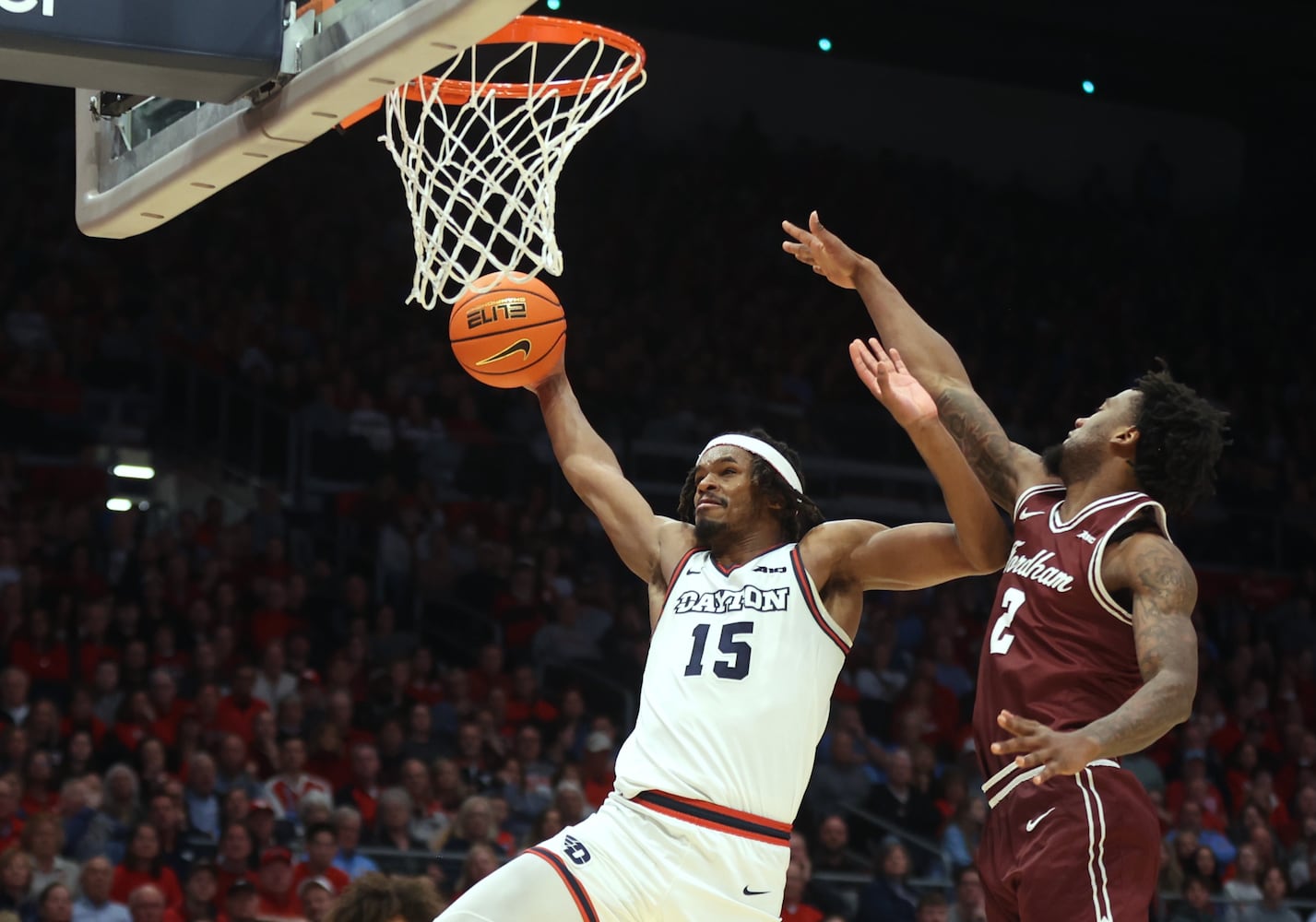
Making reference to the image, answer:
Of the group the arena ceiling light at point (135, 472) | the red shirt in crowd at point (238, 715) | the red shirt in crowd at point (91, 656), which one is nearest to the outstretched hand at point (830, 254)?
the red shirt in crowd at point (238, 715)

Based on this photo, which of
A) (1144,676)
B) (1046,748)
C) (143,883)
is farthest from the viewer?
(143,883)

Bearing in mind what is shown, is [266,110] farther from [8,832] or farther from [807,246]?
[8,832]

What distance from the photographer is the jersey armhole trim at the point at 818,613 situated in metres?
4.80

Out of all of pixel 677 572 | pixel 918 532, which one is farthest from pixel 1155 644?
pixel 677 572

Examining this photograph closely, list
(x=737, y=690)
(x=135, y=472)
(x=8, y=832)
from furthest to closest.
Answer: (x=135, y=472) → (x=8, y=832) → (x=737, y=690)

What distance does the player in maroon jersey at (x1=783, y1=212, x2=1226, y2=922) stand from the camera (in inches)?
151

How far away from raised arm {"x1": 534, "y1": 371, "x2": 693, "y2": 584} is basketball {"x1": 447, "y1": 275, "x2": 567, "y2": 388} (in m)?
0.13

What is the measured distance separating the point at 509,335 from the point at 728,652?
4.42 ft

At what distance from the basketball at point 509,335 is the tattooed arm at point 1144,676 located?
2.08 meters

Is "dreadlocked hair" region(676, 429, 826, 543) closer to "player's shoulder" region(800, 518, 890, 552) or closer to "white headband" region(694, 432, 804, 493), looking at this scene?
"white headband" region(694, 432, 804, 493)

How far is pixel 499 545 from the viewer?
12133 millimetres

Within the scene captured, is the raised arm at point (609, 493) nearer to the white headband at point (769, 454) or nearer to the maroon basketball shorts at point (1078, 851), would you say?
the white headband at point (769, 454)

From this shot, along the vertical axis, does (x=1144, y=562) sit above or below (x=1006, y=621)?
above

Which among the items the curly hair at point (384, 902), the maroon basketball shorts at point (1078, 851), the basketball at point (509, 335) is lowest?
the curly hair at point (384, 902)
